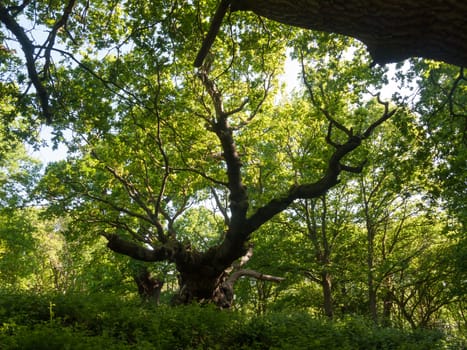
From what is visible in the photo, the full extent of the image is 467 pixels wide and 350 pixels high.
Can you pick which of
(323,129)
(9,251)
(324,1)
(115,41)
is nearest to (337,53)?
(115,41)

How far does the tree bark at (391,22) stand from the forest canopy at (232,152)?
0.03 metres

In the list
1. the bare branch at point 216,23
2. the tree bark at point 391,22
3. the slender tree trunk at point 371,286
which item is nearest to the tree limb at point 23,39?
the bare branch at point 216,23

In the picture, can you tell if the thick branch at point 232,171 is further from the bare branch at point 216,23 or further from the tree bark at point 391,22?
the tree bark at point 391,22

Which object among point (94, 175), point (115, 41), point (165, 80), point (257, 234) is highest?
point (165, 80)

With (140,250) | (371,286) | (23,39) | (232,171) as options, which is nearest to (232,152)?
(232,171)

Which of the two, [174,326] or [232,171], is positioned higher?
[232,171]

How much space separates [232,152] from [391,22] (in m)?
8.64

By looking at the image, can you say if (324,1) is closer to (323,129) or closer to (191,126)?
(191,126)

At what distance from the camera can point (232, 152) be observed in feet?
39.0

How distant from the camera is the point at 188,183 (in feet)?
53.3

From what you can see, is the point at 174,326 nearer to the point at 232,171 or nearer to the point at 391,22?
the point at 232,171

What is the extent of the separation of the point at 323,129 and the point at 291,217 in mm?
5561

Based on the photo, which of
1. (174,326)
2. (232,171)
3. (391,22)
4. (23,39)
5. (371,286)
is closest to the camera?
(391,22)

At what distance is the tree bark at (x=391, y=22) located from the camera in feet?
10.5
